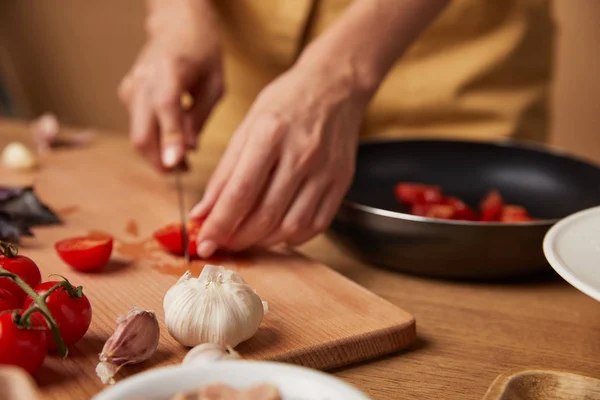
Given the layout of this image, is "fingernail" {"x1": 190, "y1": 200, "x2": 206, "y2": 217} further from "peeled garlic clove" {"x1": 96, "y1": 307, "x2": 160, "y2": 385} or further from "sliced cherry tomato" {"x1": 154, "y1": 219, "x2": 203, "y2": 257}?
"peeled garlic clove" {"x1": 96, "y1": 307, "x2": 160, "y2": 385}

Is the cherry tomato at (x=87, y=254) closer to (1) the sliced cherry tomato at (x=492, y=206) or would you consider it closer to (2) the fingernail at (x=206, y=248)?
(2) the fingernail at (x=206, y=248)

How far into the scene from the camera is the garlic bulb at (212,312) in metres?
0.80

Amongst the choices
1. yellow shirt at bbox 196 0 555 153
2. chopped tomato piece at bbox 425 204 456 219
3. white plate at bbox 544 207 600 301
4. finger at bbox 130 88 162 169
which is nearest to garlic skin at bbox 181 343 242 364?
white plate at bbox 544 207 600 301

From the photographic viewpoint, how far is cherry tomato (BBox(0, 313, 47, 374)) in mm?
693

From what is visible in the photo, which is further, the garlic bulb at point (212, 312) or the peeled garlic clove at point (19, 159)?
the peeled garlic clove at point (19, 159)

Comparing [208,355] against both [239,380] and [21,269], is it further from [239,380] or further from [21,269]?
[21,269]

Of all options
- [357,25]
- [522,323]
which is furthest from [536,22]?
[522,323]

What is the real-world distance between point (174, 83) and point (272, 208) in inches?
16.6

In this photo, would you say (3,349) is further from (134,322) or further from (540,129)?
(540,129)

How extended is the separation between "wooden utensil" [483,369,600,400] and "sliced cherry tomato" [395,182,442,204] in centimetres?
54

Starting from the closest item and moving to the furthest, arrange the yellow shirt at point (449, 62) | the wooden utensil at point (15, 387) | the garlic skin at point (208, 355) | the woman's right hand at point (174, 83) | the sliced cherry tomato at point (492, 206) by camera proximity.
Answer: the wooden utensil at point (15, 387) < the garlic skin at point (208, 355) < the sliced cherry tomato at point (492, 206) < the woman's right hand at point (174, 83) < the yellow shirt at point (449, 62)

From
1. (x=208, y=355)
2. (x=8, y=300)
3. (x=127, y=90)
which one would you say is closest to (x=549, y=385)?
(x=208, y=355)

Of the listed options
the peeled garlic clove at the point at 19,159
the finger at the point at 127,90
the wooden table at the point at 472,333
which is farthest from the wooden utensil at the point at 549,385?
the peeled garlic clove at the point at 19,159

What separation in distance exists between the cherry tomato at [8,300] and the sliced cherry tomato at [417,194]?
694mm
